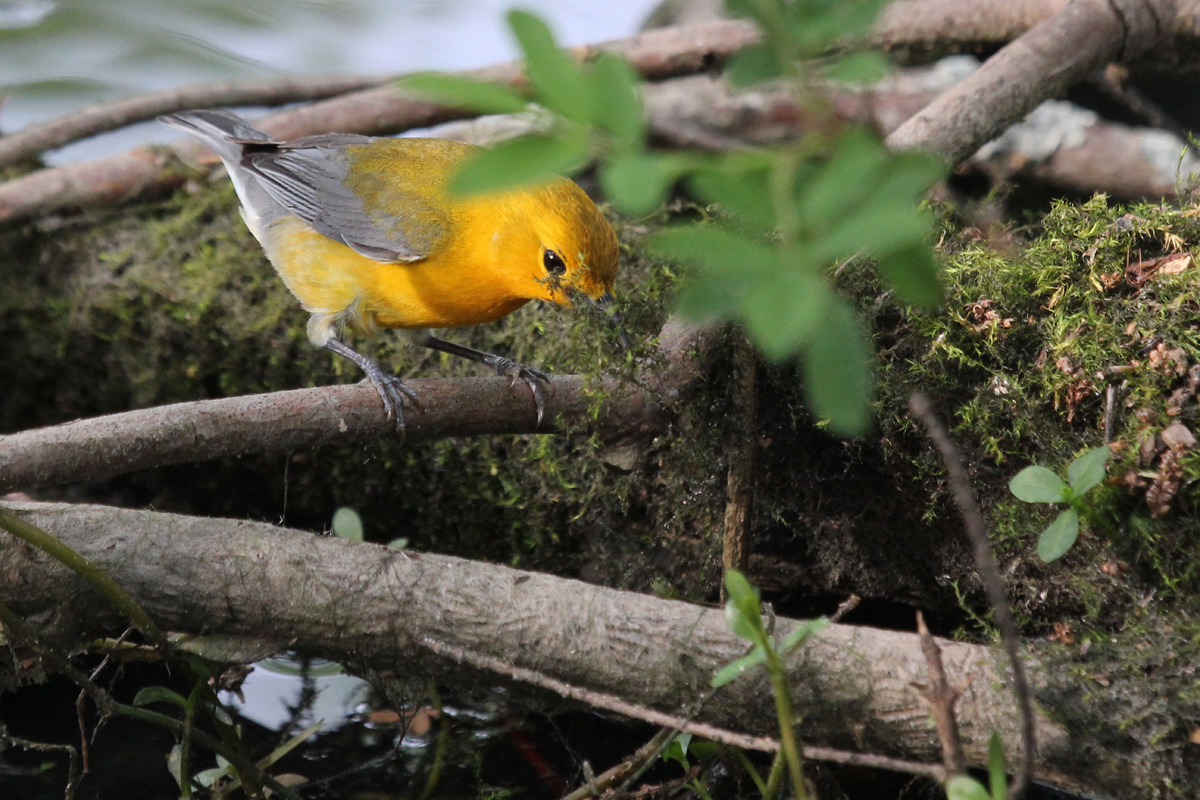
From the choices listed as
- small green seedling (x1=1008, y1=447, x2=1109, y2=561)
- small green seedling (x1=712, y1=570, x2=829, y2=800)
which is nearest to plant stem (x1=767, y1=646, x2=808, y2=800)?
small green seedling (x1=712, y1=570, x2=829, y2=800)

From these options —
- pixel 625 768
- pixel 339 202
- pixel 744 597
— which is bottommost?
pixel 625 768

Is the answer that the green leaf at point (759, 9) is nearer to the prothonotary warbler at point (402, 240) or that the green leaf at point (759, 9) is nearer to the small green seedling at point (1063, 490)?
the small green seedling at point (1063, 490)

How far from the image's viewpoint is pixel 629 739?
124 inches

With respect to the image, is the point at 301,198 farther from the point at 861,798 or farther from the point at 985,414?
the point at 861,798

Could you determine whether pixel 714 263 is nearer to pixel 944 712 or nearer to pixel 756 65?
pixel 756 65

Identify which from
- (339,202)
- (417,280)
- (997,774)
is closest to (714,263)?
(997,774)

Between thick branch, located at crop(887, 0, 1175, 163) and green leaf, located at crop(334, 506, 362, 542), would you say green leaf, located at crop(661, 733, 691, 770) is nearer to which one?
green leaf, located at crop(334, 506, 362, 542)

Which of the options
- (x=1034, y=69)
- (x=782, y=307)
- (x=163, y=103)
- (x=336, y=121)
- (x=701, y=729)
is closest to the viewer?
(x=782, y=307)

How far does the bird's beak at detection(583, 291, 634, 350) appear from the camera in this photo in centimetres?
290

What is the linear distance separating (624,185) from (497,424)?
2.02m

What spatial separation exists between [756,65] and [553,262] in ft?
6.89

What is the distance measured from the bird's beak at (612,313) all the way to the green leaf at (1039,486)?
3.81 feet

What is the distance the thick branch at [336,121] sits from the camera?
468 cm

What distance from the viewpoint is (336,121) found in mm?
5047
